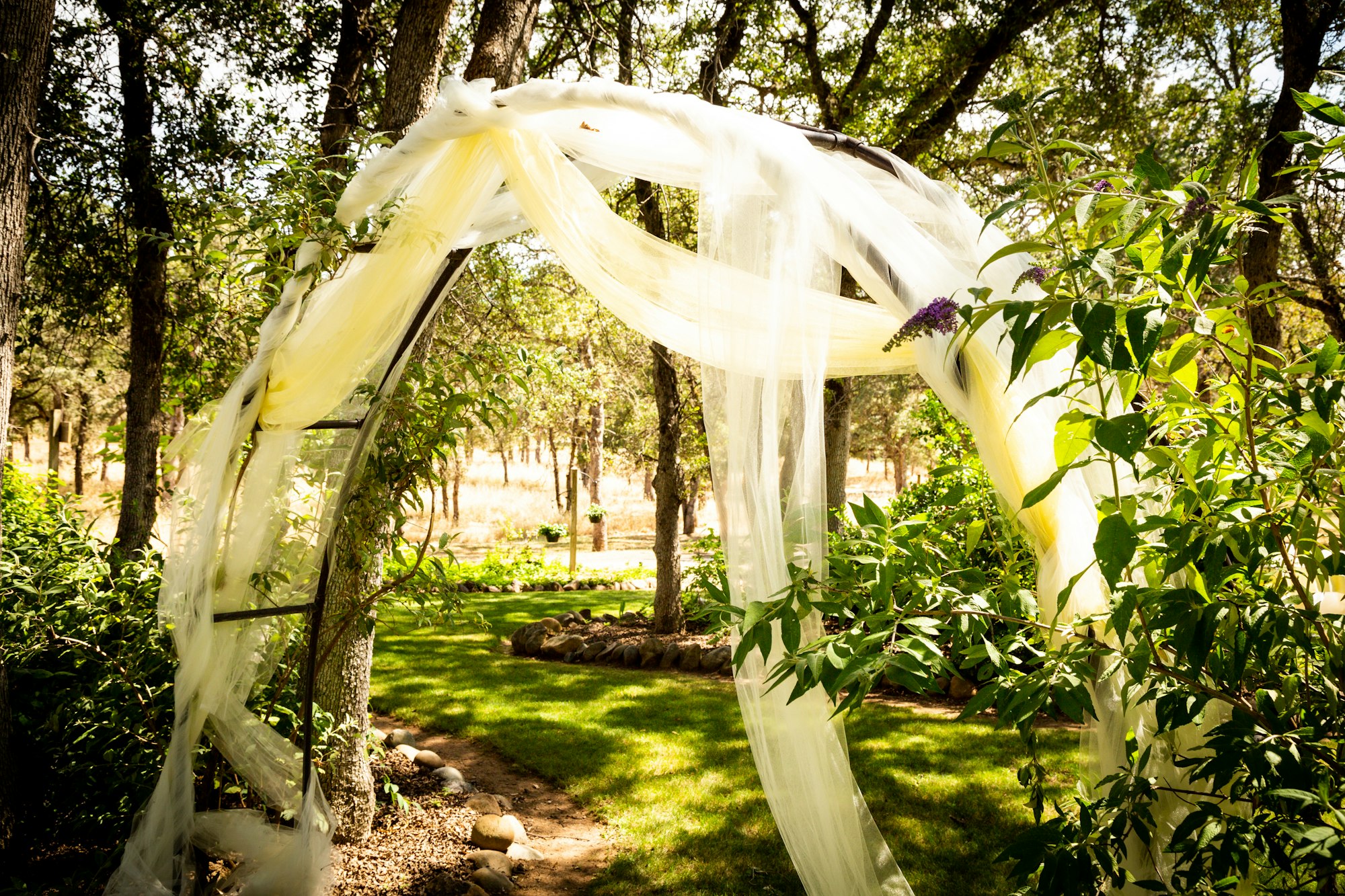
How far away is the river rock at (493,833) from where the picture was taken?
3.41 meters

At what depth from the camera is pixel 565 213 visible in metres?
2.52

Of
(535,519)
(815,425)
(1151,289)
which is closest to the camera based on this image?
(1151,289)

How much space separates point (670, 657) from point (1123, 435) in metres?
6.28

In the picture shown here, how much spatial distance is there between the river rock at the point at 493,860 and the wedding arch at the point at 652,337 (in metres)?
0.63

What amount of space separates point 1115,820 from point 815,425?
1.00 metres

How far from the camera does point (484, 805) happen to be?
381cm

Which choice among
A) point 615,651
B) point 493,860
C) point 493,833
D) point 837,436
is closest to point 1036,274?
point 493,860

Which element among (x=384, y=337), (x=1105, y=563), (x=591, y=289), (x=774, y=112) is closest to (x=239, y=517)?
(x=384, y=337)

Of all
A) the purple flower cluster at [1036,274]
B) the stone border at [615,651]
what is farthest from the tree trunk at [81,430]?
the purple flower cluster at [1036,274]

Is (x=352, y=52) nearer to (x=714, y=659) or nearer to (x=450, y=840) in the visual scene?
(x=450, y=840)

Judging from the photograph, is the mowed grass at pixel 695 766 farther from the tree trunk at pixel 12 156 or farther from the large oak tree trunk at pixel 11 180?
the tree trunk at pixel 12 156

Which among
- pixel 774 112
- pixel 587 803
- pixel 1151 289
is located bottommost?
pixel 587 803

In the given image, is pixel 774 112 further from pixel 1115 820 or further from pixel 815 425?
pixel 1115 820

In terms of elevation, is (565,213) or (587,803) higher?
(565,213)
